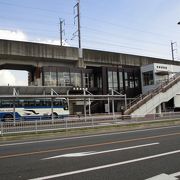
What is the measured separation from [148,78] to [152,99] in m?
18.6

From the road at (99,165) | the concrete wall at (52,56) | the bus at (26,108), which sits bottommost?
the road at (99,165)

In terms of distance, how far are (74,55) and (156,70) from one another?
16.0m

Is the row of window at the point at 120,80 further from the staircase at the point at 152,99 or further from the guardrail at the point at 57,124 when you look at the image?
the guardrail at the point at 57,124

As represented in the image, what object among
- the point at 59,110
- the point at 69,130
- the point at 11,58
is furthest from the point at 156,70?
the point at 69,130

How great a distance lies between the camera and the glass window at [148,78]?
5716 centimetres

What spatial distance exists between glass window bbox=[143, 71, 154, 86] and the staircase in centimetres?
1233

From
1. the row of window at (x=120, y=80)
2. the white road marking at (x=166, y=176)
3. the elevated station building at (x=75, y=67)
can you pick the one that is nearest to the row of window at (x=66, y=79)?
the elevated station building at (x=75, y=67)

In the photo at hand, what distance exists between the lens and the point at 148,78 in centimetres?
5822

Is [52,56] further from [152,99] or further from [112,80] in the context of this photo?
[152,99]

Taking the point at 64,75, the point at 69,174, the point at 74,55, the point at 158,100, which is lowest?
the point at 69,174

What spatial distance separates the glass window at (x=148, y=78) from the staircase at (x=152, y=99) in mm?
12334

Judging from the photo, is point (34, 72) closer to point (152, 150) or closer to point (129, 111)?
point (129, 111)

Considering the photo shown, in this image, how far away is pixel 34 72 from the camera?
54.9 metres

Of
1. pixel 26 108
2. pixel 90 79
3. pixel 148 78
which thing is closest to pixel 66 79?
pixel 90 79
